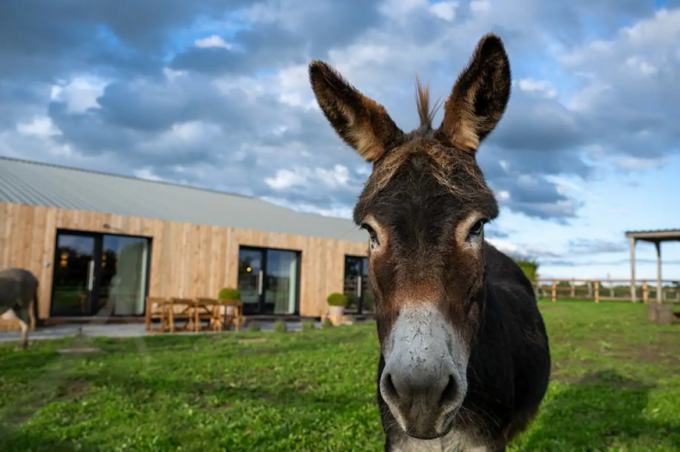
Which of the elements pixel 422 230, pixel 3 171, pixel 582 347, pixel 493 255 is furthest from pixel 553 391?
pixel 3 171

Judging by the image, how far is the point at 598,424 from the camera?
6.08m

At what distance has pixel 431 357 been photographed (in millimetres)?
1893

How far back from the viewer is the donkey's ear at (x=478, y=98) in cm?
264

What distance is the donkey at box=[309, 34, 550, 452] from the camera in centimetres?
194

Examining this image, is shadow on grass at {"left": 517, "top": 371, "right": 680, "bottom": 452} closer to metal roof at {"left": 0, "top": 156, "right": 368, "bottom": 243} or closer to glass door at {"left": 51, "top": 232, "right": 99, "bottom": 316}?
metal roof at {"left": 0, "top": 156, "right": 368, "bottom": 243}

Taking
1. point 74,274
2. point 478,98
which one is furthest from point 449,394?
point 74,274

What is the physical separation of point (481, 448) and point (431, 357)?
4.11 ft

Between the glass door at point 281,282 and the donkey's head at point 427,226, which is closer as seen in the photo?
the donkey's head at point 427,226

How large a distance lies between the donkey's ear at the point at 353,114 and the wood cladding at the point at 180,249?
51.8ft

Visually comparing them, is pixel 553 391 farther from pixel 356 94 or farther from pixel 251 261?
pixel 251 261

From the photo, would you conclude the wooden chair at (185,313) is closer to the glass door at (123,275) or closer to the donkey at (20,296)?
the glass door at (123,275)

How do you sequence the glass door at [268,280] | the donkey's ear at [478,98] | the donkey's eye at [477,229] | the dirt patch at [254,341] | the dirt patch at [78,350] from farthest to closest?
the glass door at [268,280] → the dirt patch at [254,341] → the dirt patch at [78,350] → the donkey's ear at [478,98] → the donkey's eye at [477,229]

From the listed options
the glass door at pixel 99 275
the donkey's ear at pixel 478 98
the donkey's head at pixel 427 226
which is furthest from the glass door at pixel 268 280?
the donkey's ear at pixel 478 98

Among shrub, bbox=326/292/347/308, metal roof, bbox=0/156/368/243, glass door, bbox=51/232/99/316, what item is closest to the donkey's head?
glass door, bbox=51/232/99/316
